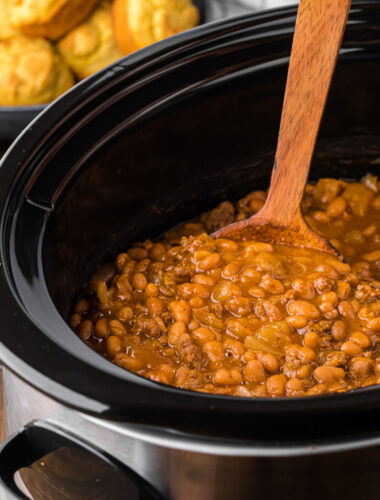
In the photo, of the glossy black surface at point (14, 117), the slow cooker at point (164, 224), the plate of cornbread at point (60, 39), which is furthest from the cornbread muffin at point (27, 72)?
the slow cooker at point (164, 224)

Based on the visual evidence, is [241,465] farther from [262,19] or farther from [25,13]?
[25,13]

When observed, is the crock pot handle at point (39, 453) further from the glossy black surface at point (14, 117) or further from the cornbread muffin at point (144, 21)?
the cornbread muffin at point (144, 21)

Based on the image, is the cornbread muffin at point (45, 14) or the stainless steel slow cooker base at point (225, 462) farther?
the cornbread muffin at point (45, 14)

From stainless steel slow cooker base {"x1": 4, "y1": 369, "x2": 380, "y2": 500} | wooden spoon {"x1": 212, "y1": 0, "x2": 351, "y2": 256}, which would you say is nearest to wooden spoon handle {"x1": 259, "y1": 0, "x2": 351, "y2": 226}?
wooden spoon {"x1": 212, "y1": 0, "x2": 351, "y2": 256}

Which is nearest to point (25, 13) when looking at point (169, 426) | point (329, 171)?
point (329, 171)

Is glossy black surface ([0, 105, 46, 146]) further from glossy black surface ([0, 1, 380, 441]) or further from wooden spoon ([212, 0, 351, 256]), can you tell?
wooden spoon ([212, 0, 351, 256])
